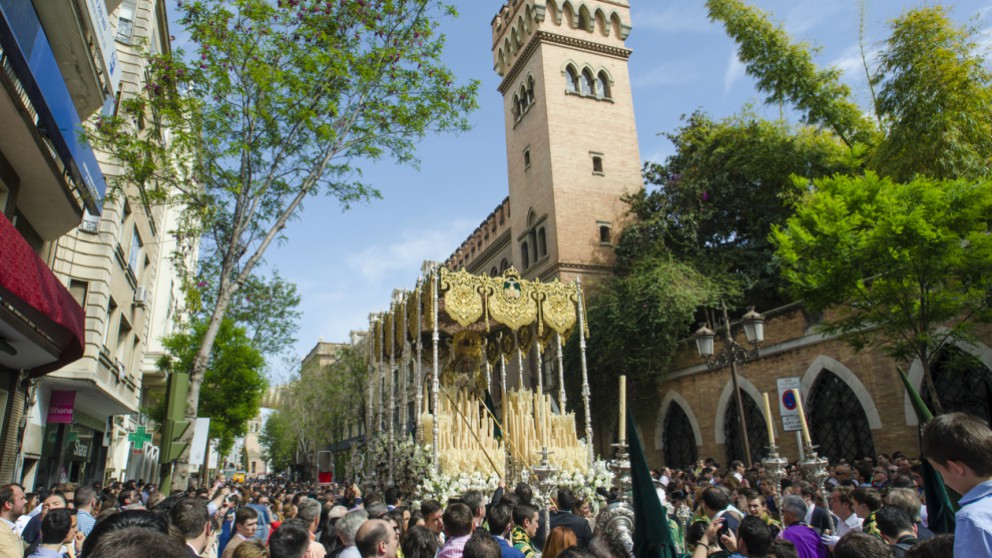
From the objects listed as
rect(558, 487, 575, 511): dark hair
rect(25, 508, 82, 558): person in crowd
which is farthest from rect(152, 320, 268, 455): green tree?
rect(558, 487, 575, 511): dark hair

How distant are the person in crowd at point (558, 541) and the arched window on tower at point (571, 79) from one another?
1063 inches

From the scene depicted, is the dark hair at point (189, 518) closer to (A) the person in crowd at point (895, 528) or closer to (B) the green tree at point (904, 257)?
(A) the person in crowd at point (895, 528)

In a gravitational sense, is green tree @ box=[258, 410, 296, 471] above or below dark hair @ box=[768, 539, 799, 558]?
above

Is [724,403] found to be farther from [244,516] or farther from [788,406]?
[244,516]

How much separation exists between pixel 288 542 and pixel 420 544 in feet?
2.80

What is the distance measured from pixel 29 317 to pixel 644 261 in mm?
18334

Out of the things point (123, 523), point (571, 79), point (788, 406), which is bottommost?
point (123, 523)

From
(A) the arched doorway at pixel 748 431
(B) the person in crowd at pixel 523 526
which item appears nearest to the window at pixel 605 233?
(A) the arched doorway at pixel 748 431

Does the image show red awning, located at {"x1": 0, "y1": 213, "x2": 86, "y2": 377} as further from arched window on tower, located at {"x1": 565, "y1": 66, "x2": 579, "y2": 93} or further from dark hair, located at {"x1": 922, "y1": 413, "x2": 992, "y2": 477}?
arched window on tower, located at {"x1": 565, "y1": 66, "x2": 579, "y2": 93}

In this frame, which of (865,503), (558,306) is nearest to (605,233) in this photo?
(558,306)

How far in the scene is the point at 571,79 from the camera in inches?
1158

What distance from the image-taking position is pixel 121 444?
23547mm

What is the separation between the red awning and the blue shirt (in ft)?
32.7

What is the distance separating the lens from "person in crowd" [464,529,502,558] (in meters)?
3.55
